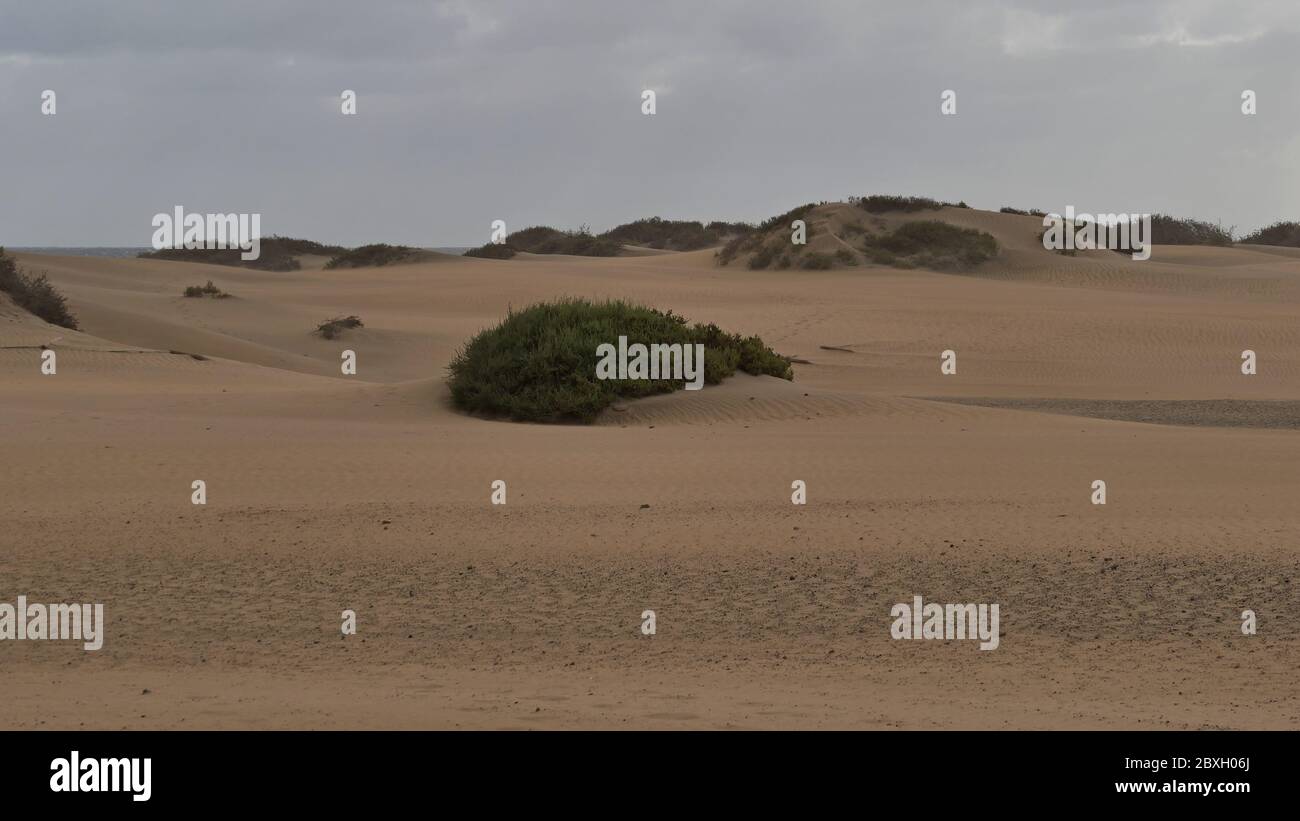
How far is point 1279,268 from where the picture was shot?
44031 mm

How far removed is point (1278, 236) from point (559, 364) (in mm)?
59648

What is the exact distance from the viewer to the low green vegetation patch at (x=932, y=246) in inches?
1811

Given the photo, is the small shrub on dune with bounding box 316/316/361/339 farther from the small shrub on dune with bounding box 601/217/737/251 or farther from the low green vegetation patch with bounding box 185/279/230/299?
the small shrub on dune with bounding box 601/217/737/251

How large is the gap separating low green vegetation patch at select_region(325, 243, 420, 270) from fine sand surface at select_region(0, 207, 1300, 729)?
30.8 m

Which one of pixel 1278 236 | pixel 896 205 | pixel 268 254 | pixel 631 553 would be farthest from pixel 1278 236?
pixel 631 553

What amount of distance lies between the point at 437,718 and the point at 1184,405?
757 inches

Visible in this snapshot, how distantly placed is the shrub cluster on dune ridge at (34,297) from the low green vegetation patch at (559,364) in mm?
11013

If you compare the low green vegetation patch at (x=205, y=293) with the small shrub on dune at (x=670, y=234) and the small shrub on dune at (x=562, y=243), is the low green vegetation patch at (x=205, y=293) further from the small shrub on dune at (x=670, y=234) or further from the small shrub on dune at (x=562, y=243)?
the small shrub on dune at (x=670, y=234)

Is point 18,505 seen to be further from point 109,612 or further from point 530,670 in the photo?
point 530,670

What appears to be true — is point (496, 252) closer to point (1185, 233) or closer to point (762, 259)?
point (762, 259)

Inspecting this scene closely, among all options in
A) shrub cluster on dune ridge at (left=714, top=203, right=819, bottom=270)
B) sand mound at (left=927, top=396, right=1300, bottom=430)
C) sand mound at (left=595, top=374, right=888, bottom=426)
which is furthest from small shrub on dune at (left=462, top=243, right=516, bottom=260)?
sand mound at (left=595, top=374, right=888, bottom=426)

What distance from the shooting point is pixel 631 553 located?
10.3 m

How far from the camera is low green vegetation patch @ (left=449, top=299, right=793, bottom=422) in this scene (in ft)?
58.2

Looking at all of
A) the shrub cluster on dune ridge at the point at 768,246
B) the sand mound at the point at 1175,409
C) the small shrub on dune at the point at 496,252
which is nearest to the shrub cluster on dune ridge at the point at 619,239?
the small shrub on dune at the point at 496,252
